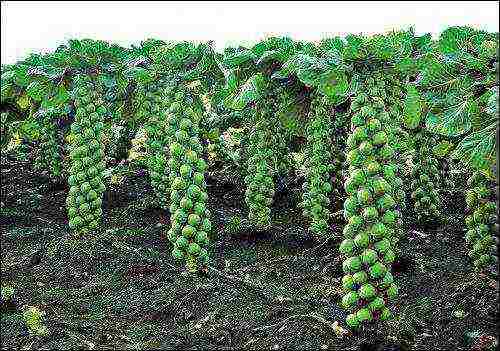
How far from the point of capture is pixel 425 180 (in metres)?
6.93

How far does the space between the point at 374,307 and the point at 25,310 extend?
2854 mm

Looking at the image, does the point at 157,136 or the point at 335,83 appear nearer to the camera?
the point at 335,83

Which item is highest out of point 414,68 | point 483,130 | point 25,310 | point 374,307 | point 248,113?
point 414,68

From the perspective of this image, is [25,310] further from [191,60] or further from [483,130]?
[483,130]

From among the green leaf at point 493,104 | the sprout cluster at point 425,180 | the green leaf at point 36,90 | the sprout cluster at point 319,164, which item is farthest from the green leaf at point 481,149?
the green leaf at point 36,90

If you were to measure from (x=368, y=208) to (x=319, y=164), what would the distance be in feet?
5.84

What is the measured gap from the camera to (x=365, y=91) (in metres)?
4.86

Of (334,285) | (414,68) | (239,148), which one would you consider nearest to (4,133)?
(239,148)

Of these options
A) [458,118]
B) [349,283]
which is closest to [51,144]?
[349,283]

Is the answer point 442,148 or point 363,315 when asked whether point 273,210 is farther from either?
point 363,315

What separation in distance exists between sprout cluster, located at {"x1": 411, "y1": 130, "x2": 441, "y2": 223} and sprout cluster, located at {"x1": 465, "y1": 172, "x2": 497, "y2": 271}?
1.25 metres

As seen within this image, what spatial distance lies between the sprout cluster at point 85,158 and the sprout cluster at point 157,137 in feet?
1.76

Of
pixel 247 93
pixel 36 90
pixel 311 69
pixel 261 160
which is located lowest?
pixel 261 160

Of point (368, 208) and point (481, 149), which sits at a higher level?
point (481, 149)
